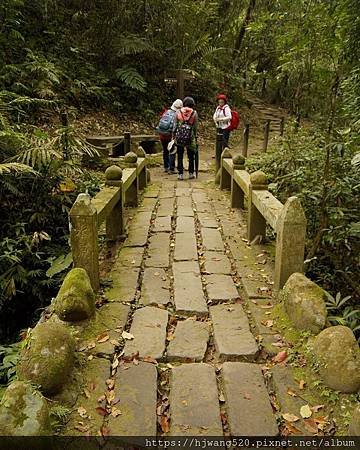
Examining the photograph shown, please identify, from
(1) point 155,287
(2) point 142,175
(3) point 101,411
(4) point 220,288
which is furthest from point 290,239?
(2) point 142,175

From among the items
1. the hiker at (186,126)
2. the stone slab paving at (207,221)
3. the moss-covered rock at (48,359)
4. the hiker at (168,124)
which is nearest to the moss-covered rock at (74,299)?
the moss-covered rock at (48,359)

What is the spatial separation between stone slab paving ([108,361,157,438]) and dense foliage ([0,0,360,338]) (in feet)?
7.07

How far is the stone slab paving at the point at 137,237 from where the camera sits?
472 centimetres

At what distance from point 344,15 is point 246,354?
348cm

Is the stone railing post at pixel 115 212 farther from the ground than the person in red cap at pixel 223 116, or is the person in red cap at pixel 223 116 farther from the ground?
the person in red cap at pixel 223 116

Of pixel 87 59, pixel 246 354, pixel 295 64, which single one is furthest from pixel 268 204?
pixel 87 59

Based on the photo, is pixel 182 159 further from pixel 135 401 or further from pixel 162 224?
pixel 135 401

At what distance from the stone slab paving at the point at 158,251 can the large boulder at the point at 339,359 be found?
194 centimetres

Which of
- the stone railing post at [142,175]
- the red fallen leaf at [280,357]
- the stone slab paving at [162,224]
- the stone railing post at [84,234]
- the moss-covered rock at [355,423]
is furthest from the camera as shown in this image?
the stone railing post at [142,175]

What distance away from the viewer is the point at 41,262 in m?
4.82

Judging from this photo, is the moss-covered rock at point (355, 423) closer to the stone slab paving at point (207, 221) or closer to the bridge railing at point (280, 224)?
the bridge railing at point (280, 224)

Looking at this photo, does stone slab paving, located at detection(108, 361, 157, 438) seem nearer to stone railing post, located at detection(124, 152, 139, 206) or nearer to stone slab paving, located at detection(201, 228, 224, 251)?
stone slab paving, located at detection(201, 228, 224, 251)

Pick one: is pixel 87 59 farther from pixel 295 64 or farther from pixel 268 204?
pixel 268 204

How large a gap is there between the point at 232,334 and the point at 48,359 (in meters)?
1.27
